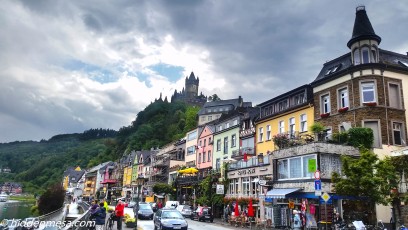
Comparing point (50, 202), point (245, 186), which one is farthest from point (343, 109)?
point (50, 202)

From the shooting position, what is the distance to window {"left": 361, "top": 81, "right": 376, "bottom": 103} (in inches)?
1147

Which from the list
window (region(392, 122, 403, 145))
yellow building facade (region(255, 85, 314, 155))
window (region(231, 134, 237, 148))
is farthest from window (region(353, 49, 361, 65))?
window (region(231, 134, 237, 148))

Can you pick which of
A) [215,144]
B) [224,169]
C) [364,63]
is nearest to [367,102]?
[364,63]

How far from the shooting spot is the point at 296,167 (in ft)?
92.2

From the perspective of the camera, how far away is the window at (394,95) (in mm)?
29703

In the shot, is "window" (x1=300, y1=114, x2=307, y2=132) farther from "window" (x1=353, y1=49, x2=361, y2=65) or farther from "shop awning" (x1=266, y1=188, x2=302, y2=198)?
"shop awning" (x1=266, y1=188, x2=302, y2=198)

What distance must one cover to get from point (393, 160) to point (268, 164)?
11.3 metres

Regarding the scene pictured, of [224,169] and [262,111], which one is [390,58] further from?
[224,169]

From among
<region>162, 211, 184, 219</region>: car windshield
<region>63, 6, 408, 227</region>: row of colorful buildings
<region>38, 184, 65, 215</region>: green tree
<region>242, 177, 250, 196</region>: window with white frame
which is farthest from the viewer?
<region>38, 184, 65, 215</region>: green tree

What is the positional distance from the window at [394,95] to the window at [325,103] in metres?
5.04

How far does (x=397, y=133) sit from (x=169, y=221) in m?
20.1

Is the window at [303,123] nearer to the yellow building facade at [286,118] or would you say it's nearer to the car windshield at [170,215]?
the yellow building facade at [286,118]

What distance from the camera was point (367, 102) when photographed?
28.8 m

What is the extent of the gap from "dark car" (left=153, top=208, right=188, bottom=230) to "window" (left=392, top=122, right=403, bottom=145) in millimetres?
18500
